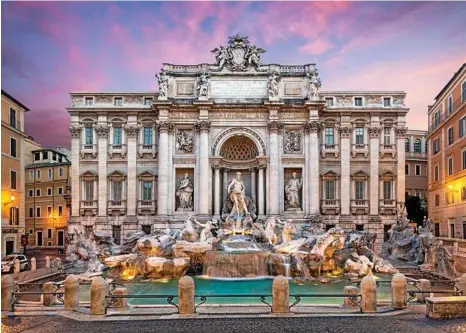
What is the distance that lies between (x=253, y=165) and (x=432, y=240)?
47.8 feet

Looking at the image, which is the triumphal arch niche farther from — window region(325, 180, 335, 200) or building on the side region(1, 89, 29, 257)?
building on the side region(1, 89, 29, 257)

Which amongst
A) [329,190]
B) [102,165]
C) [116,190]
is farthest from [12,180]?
[329,190]

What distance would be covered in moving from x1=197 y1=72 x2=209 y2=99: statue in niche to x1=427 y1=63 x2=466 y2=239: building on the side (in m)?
20.9

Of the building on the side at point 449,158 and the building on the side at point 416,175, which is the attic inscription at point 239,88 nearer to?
the building on the side at point 449,158

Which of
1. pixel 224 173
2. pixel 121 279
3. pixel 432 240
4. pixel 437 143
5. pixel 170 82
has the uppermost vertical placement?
pixel 170 82

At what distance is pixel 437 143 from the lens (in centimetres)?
4488

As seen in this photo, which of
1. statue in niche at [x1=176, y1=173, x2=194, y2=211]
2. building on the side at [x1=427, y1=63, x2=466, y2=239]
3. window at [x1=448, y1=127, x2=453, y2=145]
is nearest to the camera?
statue in niche at [x1=176, y1=173, x2=194, y2=211]

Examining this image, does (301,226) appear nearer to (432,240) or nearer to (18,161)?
(432,240)

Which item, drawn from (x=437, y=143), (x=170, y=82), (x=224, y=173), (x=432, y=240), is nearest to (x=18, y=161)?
(x=170, y=82)

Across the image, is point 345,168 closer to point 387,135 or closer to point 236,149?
point 387,135

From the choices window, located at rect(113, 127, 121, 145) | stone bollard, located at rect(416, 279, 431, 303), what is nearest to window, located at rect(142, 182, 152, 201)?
window, located at rect(113, 127, 121, 145)

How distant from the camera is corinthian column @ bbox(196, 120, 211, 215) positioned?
113 ft

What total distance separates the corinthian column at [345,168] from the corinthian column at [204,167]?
11.1 m

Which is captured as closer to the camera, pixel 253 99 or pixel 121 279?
pixel 121 279
